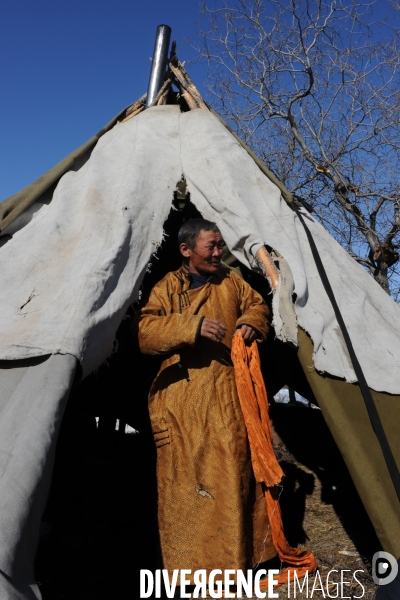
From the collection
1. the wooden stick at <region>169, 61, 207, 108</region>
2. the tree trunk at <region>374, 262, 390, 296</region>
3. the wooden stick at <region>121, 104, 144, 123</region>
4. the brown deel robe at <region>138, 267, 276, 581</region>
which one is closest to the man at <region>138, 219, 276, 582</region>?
the brown deel robe at <region>138, 267, 276, 581</region>

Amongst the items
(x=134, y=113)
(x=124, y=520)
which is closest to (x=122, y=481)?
(x=124, y=520)

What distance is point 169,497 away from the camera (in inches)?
111

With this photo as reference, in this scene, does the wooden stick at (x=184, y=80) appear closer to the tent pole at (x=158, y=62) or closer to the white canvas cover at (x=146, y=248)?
the tent pole at (x=158, y=62)

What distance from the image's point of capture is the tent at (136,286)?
2010 mm

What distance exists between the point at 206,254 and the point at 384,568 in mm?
1795

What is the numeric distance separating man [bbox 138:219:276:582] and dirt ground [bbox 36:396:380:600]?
35 cm

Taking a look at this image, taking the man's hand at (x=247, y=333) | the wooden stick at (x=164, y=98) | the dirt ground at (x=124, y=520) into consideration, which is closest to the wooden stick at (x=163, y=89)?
the wooden stick at (x=164, y=98)

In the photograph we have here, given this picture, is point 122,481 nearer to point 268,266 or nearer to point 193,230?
point 193,230

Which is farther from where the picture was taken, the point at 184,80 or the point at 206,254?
the point at 184,80

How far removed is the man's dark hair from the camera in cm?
332

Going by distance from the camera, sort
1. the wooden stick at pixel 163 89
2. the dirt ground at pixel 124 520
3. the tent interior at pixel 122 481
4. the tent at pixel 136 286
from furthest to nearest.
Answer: the wooden stick at pixel 163 89 → the tent interior at pixel 122 481 → the dirt ground at pixel 124 520 → the tent at pixel 136 286

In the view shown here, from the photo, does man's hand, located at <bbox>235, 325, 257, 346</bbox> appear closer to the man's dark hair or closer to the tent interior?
the tent interior

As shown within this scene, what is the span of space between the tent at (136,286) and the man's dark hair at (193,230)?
9 centimetres

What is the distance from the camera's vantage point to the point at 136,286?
2881 millimetres
